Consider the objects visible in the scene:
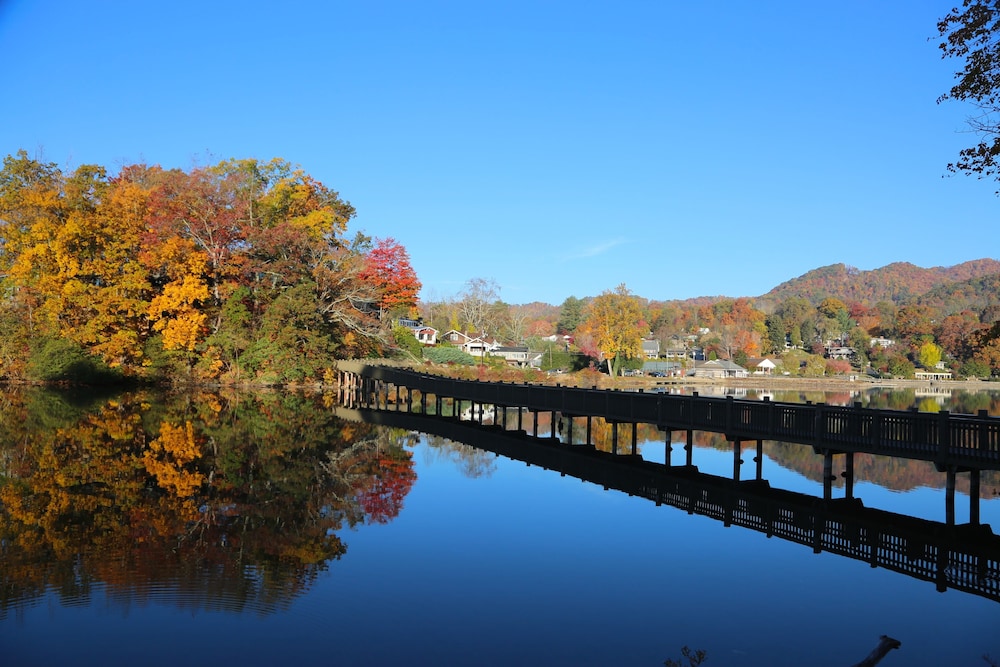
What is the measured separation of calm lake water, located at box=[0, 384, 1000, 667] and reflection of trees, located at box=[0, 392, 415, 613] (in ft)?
0.26

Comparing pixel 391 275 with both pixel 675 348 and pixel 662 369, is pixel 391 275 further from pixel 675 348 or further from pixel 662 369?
pixel 675 348

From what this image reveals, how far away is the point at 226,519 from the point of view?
16.1 meters

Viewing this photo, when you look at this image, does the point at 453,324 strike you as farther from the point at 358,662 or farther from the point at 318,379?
the point at 358,662

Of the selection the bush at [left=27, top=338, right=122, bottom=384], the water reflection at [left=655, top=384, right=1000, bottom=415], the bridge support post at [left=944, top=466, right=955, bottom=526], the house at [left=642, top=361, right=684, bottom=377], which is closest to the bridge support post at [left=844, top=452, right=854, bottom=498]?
the bridge support post at [left=944, top=466, right=955, bottom=526]

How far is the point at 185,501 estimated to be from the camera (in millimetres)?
17781

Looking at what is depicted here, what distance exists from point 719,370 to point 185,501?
107 meters

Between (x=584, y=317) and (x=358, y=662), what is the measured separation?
146m

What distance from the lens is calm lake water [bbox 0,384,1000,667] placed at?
9.78 meters

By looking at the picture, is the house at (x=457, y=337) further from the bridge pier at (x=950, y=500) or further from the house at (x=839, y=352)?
the bridge pier at (x=950, y=500)

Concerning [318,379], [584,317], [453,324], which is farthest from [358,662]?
[584,317]

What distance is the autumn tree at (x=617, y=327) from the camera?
98.1 m

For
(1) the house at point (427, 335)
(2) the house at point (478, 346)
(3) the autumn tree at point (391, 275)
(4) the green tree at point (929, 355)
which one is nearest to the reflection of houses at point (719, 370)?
(2) the house at point (478, 346)

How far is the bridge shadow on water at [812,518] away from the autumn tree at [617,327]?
7175 centimetres

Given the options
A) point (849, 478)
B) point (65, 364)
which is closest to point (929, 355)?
point (65, 364)
